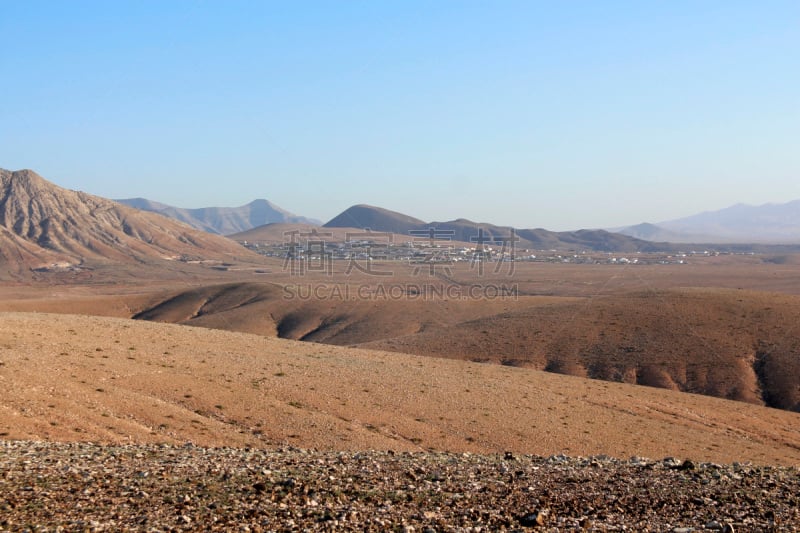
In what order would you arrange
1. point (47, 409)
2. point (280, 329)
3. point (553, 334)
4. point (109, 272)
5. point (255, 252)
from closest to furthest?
point (47, 409) < point (553, 334) < point (280, 329) < point (109, 272) < point (255, 252)

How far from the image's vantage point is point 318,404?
21.6m

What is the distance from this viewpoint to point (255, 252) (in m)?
186

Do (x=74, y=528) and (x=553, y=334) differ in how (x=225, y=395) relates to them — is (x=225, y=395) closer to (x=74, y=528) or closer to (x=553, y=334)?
(x=74, y=528)

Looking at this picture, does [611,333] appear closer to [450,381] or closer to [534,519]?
[450,381]

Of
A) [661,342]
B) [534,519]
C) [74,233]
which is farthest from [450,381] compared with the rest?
[74,233]

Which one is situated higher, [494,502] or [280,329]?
[494,502]

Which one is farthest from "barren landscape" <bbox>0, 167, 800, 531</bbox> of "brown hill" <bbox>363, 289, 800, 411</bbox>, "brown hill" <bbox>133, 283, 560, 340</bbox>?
"brown hill" <bbox>133, 283, 560, 340</bbox>

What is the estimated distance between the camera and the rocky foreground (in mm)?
8859

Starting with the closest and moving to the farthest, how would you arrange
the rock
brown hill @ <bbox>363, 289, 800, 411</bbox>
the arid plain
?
the rock
the arid plain
brown hill @ <bbox>363, 289, 800, 411</bbox>

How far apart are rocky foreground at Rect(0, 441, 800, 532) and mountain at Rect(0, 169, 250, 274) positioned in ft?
409

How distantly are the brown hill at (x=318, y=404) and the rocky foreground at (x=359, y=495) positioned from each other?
14.8ft

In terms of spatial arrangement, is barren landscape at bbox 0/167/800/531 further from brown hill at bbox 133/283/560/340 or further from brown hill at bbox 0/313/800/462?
brown hill at bbox 133/283/560/340

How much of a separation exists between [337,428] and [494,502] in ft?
33.1

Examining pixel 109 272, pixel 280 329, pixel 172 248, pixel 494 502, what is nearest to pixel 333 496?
pixel 494 502
